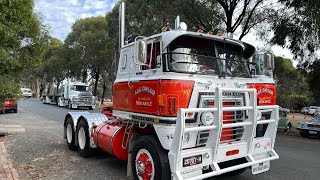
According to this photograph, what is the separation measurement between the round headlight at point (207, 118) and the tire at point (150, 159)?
0.83m

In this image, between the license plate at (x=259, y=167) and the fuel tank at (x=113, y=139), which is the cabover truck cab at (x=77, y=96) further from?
the license plate at (x=259, y=167)

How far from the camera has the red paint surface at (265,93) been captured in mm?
6461

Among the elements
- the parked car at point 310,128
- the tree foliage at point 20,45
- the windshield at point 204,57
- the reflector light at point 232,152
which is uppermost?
the tree foliage at point 20,45

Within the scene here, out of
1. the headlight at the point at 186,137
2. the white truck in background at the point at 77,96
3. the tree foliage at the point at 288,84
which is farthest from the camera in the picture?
the tree foliage at the point at 288,84

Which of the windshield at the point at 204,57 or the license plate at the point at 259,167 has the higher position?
the windshield at the point at 204,57

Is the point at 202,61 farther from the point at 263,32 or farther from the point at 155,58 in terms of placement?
the point at 263,32

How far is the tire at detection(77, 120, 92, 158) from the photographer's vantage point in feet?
28.1

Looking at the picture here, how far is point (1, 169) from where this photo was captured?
7.25m

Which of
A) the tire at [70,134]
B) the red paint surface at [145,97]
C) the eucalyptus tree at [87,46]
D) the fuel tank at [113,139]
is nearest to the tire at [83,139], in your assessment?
the tire at [70,134]

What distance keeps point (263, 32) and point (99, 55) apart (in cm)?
2566

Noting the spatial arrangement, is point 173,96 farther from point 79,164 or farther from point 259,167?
point 79,164

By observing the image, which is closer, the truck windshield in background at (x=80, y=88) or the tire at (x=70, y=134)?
the tire at (x=70, y=134)

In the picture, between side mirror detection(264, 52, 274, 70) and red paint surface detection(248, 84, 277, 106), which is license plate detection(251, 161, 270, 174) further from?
side mirror detection(264, 52, 274, 70)

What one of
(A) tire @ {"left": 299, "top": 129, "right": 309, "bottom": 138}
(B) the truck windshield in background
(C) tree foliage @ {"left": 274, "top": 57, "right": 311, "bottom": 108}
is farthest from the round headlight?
(C) tree foliage @ {"left": 274, "top": 57, "right": 311, "bottom": 108}
